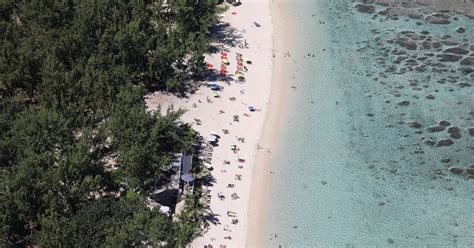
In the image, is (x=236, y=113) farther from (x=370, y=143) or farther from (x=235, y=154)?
(x=370, y=143)

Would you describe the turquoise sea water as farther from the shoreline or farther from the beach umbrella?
the beach umbrella

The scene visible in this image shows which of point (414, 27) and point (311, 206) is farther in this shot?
point (414, 27)

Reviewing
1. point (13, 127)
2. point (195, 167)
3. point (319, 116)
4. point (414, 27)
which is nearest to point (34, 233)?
point (13, 127)

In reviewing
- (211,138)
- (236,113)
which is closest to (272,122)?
(236,113)

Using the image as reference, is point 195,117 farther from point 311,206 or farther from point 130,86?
point 311,206

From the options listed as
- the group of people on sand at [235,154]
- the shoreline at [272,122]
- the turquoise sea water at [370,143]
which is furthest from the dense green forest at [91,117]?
the turquoise sea water at [370,143]

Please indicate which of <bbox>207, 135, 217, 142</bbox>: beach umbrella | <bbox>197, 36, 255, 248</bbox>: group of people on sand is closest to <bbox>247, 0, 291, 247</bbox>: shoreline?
<bbox>197, 36, 255, 248</bbox>: group of people on sand
